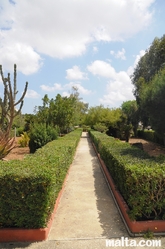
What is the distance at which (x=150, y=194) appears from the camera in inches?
138

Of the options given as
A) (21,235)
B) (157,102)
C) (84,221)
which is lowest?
(84,221)

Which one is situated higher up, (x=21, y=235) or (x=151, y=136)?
(x=151, y=136)

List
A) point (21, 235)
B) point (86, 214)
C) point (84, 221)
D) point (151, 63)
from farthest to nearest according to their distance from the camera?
1. point (151, 63)
2. point (86, 214)
3. point (84, 221)
4. point (21, 235)

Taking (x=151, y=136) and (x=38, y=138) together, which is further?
(x=151, y=136)

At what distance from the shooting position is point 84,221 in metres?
3.95

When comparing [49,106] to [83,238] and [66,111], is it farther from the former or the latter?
[83,238]

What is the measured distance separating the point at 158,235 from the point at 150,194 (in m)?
0.66

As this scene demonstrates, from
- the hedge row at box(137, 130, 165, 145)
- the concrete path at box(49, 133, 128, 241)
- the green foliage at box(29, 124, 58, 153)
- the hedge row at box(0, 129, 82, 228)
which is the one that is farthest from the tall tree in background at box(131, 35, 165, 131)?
the hedge row at box(0, 129, 82, 228)

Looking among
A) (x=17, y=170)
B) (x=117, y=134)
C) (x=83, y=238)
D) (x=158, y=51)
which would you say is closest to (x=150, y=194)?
(x=83, y=238)

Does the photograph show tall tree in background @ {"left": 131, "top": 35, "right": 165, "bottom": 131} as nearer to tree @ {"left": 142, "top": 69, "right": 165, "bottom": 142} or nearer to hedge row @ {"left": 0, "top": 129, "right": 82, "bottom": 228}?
tree @ {"left": 142, "top": 69, "right": 165, "bottom": 142}

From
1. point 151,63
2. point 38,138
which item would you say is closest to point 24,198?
point 38,138

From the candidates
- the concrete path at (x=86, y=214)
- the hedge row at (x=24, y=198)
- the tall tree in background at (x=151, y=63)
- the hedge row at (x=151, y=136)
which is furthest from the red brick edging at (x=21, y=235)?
the tall tree in background at (x=151, y=63)

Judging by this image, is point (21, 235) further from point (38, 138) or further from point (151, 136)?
point (151, 136)

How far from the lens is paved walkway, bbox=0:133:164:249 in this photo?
3210mm
